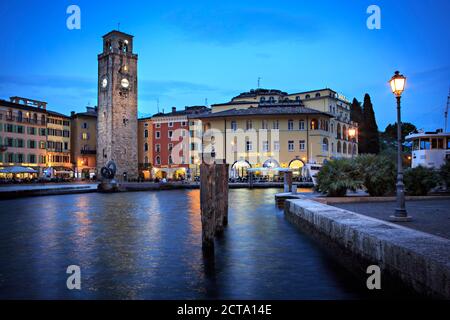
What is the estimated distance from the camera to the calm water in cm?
728

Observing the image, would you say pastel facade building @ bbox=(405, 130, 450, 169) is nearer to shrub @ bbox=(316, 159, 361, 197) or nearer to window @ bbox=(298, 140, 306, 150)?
shrub @ bbox=(316, 159, 361, 197)

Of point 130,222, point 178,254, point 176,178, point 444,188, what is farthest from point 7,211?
point 176,178

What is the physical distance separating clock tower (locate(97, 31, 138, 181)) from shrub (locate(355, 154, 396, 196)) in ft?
174

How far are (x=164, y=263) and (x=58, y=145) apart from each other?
67203 mm

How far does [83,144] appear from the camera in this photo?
74.7 metres

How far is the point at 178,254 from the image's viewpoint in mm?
10359

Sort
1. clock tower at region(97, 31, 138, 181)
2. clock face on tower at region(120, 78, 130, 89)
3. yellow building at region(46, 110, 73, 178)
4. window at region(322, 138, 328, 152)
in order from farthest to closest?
yellow building at region(46, 110, 73, 178) → clock face on tower at region(120, 78, 130, 89) → clock tower at region(97, 31, 138, 181) → window at region(322, 138, 328, 152)

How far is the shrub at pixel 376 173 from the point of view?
17.4m

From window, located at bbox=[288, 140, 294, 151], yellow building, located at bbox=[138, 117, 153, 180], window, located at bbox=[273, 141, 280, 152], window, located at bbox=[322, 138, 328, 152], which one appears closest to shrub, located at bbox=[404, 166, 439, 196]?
window, located at bbox=[288, 140, 294, 151]

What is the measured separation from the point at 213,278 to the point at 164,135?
215 feet

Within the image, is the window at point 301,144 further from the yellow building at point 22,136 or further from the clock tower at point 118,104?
the yellow building at point 22,136

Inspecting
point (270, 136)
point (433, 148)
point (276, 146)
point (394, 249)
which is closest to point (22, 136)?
point (270, 136)

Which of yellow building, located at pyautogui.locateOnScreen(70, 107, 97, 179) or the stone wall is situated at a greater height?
yellow building, located at pyautogui.locateOnScreen(70, 107, 97, 179)
